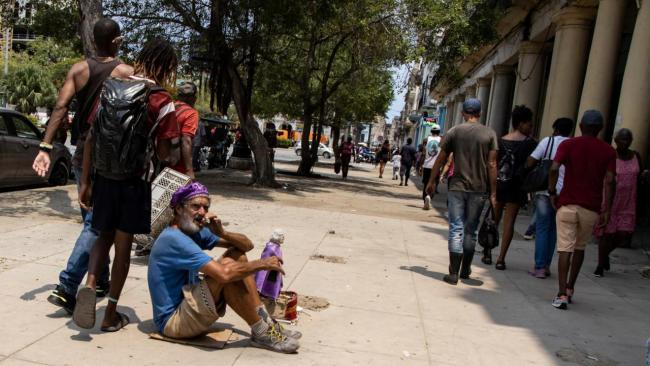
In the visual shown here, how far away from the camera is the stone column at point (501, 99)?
1931 cm

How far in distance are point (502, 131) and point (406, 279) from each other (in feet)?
48.9

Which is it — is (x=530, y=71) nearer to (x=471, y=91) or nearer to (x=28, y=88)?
(x=471, y=91)

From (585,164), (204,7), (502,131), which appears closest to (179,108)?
(585,164)

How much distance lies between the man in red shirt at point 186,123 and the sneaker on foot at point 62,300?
4.02ft

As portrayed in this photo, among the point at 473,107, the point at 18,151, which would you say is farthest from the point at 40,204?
the point at 473,107

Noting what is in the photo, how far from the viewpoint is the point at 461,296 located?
5.36 metres

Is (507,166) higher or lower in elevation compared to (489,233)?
higher

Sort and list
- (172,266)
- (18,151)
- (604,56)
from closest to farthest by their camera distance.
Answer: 1. (172,266)
2. (18,151)
3. (604,56)

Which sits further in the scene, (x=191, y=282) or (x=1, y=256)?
(x=1, y=256)

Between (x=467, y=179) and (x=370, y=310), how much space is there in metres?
1.92

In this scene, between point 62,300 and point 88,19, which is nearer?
point 62,300

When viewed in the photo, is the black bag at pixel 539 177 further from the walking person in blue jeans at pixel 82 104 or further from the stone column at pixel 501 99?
the stone column at pixel 501 99

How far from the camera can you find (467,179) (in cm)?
580

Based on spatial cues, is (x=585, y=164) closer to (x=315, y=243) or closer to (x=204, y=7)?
(x=315, y=243)
